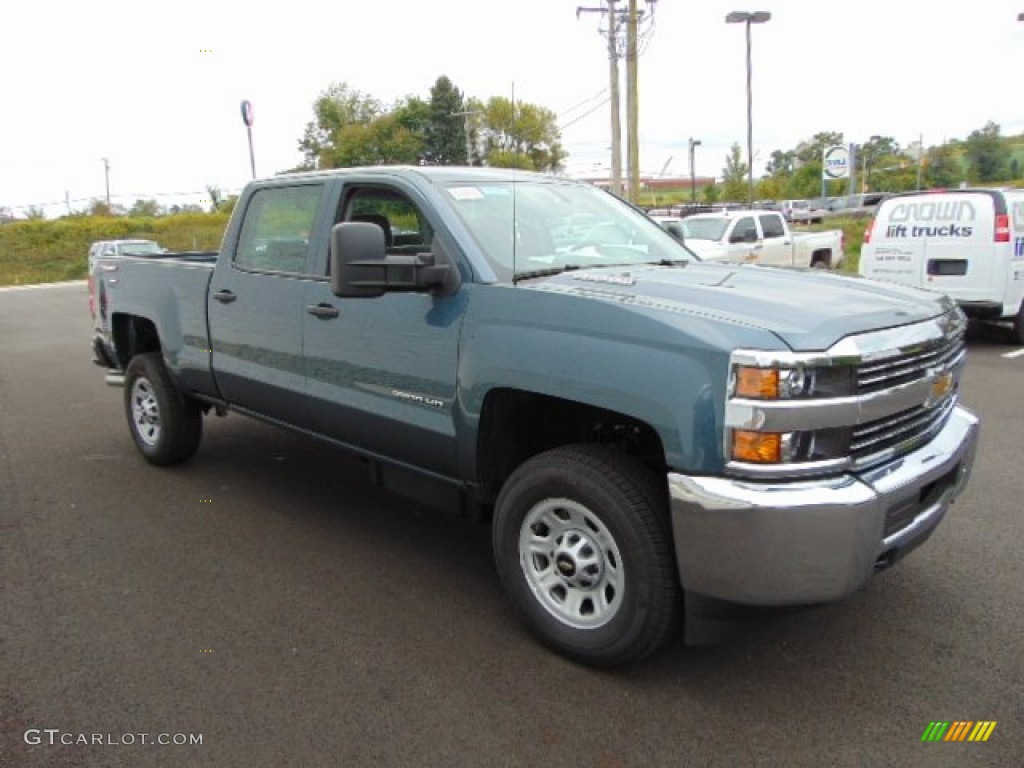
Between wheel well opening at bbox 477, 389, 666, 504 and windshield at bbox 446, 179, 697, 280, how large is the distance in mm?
555

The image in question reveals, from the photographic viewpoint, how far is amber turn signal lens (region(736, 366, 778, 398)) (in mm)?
2557

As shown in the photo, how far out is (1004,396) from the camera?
758 cm

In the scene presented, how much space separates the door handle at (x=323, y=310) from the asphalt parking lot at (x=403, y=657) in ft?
4.15

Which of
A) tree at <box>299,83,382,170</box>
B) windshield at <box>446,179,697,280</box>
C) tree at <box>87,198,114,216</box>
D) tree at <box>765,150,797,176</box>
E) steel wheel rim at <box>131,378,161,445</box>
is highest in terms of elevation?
tree at <box>765,150,797,176</box>

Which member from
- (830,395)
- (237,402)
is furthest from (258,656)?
(830,395)

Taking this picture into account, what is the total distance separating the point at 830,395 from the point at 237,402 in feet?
11.8

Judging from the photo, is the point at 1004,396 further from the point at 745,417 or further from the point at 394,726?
the point at 394,726

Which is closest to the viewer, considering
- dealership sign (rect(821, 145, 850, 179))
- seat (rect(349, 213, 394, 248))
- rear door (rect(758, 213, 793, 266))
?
seat (rect(349, 213, 394, 248))

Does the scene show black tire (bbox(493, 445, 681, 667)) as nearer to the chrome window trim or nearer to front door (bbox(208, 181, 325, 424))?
the chrome window trim

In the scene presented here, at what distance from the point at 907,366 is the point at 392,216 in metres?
2.52

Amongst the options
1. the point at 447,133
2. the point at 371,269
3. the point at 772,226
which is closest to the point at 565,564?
the point at 371,269

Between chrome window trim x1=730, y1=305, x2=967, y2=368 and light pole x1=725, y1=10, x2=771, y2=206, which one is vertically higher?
light pole x1=725, y1=10, x2=771, y2=206

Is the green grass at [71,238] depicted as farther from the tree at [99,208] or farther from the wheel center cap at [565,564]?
the wheel center cap at [565,564]

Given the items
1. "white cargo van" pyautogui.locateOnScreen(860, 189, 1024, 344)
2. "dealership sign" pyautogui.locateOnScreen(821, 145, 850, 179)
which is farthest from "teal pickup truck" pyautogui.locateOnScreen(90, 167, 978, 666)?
"dealership sign" pyautogui.locateOnScreen(821, 145, 850, 179)
